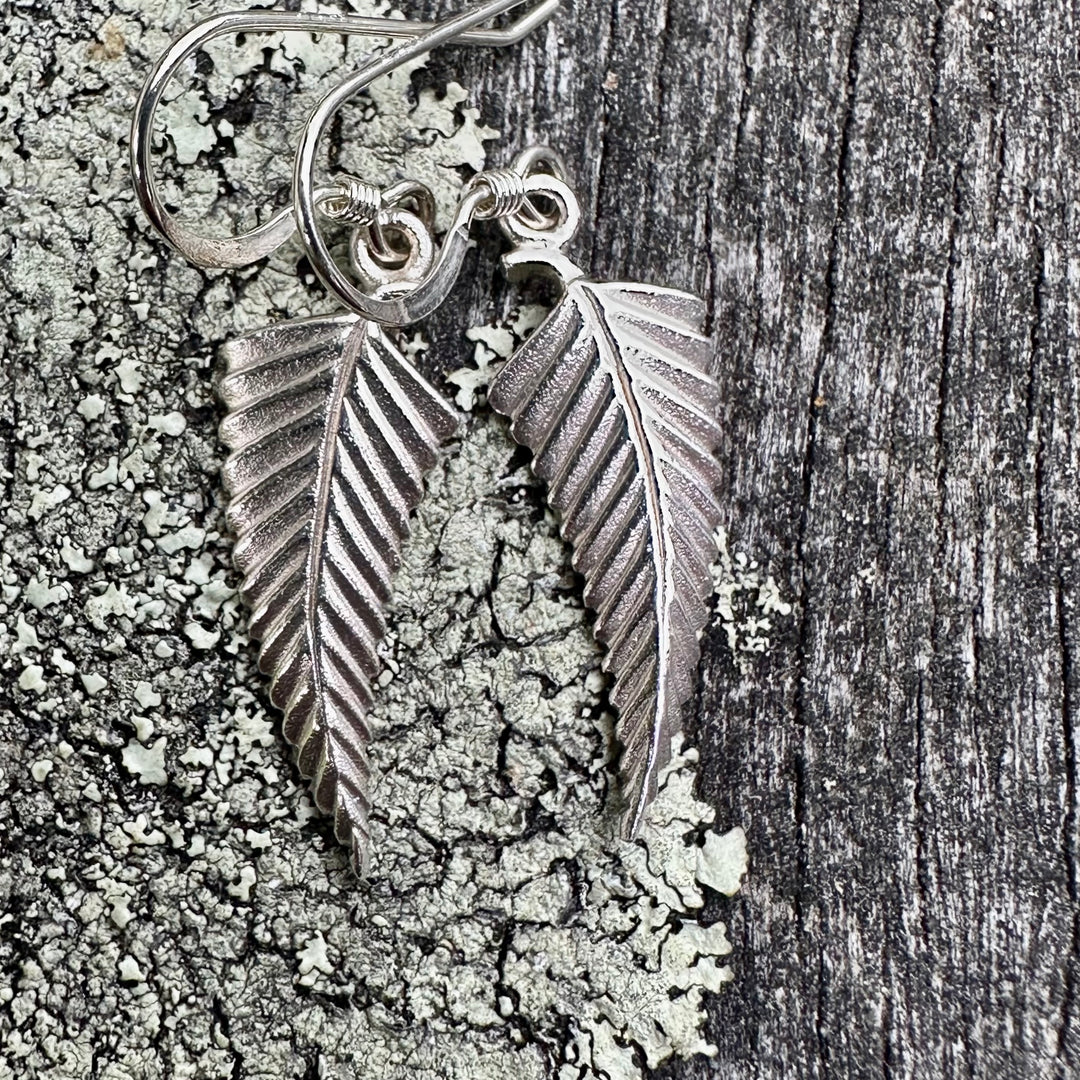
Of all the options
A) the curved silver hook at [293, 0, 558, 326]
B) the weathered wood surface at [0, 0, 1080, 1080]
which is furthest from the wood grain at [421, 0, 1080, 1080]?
the curved silver hook at [293, 0, 558, 326]

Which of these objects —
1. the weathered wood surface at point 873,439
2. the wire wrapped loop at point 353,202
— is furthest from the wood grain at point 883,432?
the wire wrapped loop at point 353,202

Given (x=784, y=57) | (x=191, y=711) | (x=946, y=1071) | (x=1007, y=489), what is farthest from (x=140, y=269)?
(x=946, y=1071)

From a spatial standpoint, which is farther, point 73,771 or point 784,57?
point 784,57

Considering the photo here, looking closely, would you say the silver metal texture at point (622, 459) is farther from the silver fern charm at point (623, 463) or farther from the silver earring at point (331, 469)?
the silver earring at point (331, 469)

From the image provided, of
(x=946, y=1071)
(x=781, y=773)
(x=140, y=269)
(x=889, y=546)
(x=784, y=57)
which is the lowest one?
(x=946, y=1071)

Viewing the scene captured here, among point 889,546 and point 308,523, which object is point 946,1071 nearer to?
point 889,546

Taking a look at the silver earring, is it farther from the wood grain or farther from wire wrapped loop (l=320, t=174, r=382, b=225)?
the wood grain
